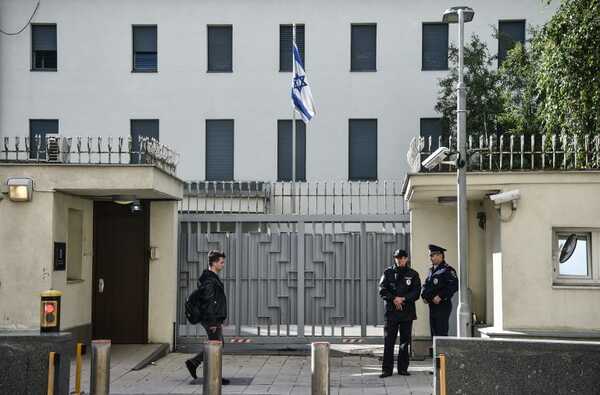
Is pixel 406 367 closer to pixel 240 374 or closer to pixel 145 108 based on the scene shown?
→ pixel 240 374

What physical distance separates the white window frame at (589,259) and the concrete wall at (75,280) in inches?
Result: 300

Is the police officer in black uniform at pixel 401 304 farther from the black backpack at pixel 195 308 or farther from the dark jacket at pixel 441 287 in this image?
the black backpack at pixel 195 308

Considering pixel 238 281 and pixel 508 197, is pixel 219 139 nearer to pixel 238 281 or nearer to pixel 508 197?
pixel 238 281

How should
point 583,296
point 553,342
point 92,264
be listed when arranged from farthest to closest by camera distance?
point 92,264 → point 583,296 → point 553,342

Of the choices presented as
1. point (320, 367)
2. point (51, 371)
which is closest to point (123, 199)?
point (51, 371)

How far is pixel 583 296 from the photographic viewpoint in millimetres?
13273

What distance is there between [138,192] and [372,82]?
53.6 feet

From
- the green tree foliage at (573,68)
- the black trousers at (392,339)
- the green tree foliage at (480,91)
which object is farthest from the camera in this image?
the green tree foliage at (480,91)

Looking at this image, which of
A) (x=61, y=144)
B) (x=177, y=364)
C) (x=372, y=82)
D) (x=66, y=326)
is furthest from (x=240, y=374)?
(x=372, y=82)

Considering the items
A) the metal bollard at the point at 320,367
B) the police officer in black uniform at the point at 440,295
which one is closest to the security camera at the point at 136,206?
the police officer in black uniform at the point at 440,295

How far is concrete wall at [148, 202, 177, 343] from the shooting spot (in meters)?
16.4

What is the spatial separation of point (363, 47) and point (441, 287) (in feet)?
58.8

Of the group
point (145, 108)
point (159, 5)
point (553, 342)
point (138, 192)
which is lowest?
point (553, 342)

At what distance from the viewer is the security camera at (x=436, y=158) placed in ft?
42.1
